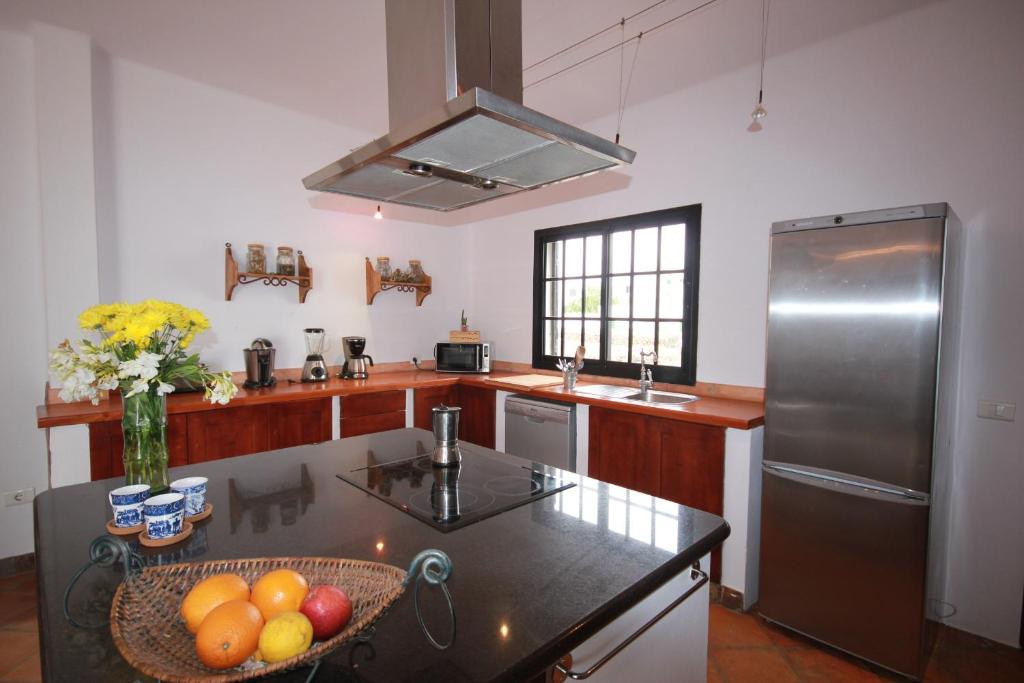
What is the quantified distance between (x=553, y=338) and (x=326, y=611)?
3456mm

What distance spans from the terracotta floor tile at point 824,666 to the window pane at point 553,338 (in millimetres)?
2435

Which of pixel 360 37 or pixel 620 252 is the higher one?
pixel 360 37

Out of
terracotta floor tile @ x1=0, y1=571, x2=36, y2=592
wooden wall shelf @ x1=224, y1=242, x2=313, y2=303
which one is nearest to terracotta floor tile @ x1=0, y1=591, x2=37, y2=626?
terracotta floor tile @ x1=0, y1=571, x2=36, y2=592

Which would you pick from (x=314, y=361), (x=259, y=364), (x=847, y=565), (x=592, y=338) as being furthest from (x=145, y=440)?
(x=592, y=338)

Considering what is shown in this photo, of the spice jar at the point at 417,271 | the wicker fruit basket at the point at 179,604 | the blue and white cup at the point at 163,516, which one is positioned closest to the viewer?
the wicker fruit basket at the point at 179,604

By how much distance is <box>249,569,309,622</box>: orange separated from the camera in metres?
0.72

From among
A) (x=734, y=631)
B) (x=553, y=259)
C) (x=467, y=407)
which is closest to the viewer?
(x=734, y=631)

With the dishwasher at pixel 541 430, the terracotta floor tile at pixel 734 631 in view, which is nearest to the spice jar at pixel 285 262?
the dishwasher at pixel 541 430

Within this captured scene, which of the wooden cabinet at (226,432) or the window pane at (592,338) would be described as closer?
the wooden cabinet at (226,432)

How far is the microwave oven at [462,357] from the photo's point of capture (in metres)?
4.14

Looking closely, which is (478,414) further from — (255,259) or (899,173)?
(899,173)

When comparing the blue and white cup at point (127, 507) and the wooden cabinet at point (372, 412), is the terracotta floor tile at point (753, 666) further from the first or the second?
the wooden cabinet at point (372, 412)

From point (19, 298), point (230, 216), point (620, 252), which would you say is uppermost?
point (230, 216)

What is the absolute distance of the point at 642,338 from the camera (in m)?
3.47
